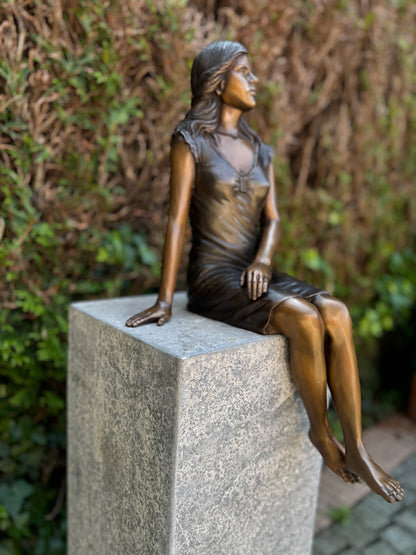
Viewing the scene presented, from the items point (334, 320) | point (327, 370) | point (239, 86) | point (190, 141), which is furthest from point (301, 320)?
point (239, 86)

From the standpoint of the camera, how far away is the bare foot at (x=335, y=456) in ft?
5.51

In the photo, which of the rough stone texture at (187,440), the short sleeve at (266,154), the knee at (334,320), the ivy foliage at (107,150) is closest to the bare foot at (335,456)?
the rough stone texture at (187,440)

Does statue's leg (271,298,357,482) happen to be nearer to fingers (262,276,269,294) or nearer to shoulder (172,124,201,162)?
fingers (262,276,269,294)

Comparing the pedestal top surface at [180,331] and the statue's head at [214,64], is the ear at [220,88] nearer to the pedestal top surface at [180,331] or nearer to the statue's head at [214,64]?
the statue's head at [214,64]

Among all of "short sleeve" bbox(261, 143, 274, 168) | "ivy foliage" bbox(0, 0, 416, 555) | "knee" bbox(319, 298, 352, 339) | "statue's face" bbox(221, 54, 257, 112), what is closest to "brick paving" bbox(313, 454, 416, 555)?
"ivy foliage" bbox(0, 0, 416, 555)

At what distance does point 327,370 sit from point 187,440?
0.57m

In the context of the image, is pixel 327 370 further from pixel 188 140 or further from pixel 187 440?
pixel 188 140

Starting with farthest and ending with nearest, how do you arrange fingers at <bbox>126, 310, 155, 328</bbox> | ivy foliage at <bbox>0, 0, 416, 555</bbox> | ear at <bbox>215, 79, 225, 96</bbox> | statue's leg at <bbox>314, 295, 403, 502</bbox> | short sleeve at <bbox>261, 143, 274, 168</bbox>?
ivy foliage at <bbox>0, 0, 416, 555</bbox>, short sleeve at <bbox>261, 143, 274, 168</bbox>, ear at <bbox>215, 79, 225, 96</bbox>, fingers at <bbox>126, 310, 155, 328</bbox>, statue's leg at <bbox>314, 295, 403, 502</bbox>

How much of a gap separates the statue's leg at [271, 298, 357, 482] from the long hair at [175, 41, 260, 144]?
→ 794mm

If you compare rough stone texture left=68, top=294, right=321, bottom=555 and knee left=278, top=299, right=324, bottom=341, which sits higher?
knee left=278, top=299, right=324, bottom=341

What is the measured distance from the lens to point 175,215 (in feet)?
6.14

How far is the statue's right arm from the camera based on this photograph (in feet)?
6.10

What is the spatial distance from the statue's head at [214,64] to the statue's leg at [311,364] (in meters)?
0.91

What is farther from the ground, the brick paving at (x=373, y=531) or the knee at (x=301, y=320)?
the knee at (x=301, y=320)
